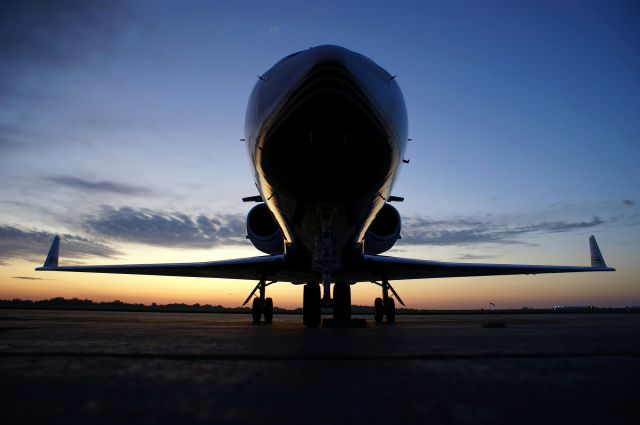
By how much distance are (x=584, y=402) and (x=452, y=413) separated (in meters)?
0.49

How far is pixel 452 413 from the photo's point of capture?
1.33m

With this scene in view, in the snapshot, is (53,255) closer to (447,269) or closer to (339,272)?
(339,272)

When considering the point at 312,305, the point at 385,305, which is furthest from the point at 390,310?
the point at 312,305

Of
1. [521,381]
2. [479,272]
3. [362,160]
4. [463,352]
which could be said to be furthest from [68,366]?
[479,272]

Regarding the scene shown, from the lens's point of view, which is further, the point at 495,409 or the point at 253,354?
the point at 253,354

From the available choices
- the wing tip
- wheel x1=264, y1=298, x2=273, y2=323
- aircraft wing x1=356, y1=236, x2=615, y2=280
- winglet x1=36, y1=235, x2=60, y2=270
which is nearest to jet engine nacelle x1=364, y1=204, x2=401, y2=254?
aircraft wing x1=356, y1=236, x2=615, y2=280

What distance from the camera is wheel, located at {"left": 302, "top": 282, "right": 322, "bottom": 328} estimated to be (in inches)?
299

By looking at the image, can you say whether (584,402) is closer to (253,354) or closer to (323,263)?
(253,354)

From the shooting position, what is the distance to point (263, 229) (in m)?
12.8

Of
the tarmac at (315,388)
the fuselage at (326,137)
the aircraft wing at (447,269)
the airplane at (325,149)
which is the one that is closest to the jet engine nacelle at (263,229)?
the airplane at (325,149)

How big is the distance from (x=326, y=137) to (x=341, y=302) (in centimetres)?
395

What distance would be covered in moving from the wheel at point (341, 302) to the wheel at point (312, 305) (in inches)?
30.7

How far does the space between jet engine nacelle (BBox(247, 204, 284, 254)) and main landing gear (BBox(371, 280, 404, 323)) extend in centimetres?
313

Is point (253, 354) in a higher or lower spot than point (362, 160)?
lower
